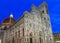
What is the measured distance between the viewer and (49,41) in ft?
64.1

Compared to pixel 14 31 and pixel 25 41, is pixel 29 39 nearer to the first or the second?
pixel 25 41

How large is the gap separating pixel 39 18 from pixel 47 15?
81.1 inches

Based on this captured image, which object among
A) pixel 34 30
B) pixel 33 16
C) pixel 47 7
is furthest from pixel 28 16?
pixel 47 7

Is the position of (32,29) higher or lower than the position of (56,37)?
higher

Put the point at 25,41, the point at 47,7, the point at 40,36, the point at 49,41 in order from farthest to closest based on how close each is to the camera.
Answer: the point at 47,7 → the point at 49,41 → the point at 40,36 → the point at 25,41

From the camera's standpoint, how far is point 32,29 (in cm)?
1781

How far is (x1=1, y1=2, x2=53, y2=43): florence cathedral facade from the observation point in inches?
689

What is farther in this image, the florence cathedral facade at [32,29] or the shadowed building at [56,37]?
the shadowed building at [56,37]

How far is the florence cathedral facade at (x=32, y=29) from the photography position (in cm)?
1750

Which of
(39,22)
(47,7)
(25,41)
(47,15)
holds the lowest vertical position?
(25,41)

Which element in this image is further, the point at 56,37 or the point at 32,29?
the point at 56,37

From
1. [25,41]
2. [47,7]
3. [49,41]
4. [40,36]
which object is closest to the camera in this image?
[25,41]

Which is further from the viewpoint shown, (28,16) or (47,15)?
(47,15)

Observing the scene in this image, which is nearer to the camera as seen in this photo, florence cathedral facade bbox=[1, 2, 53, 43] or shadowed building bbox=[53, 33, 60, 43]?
florence cathedral facade bbox=[1, 2, 53, 43]
